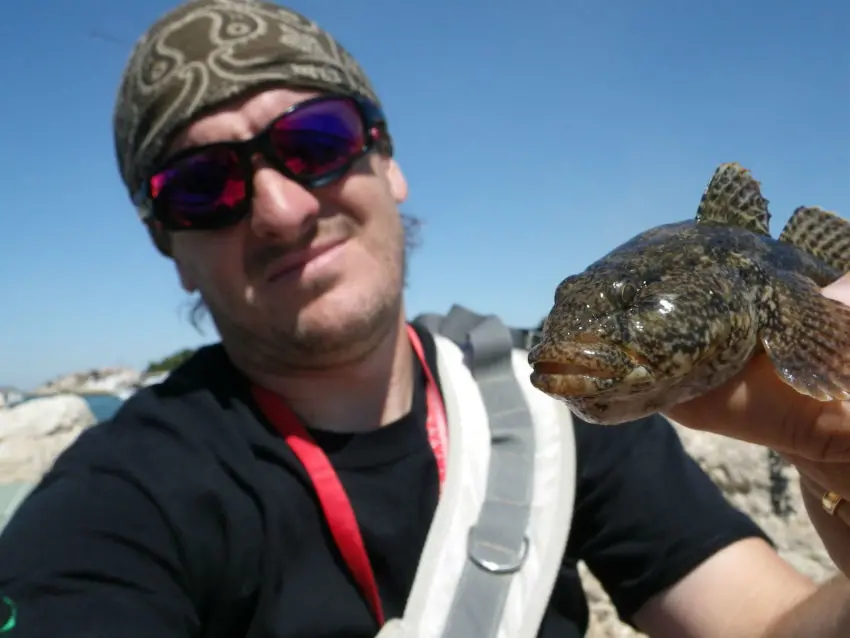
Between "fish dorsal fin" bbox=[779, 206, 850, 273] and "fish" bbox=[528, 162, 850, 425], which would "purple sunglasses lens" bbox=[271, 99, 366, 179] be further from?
"fish dorsal fin" bbox=[779, 206, 850, 273]

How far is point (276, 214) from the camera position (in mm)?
3496

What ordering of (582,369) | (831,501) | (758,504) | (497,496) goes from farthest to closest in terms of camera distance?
(758,504) < (497,496) < (831,501) < (582,369)

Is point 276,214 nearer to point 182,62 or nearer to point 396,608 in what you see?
point 182,62

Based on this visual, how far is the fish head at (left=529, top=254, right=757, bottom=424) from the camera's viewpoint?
1.78m

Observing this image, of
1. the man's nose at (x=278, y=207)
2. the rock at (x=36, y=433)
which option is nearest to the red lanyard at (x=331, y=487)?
the man's nose at (x=278, y=207)

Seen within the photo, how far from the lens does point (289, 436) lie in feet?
10.8

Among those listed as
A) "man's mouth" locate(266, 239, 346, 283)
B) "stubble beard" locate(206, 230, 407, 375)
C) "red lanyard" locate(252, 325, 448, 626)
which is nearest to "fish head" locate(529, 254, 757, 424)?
"red lanyard" locate(252, 325, 448, 626)

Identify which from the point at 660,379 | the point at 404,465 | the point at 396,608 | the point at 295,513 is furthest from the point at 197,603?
the point at 660,379

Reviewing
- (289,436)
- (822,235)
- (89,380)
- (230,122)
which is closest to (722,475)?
(822,235)

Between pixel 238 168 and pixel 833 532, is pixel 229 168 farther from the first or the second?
pixel 833 532

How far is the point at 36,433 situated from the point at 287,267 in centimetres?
547

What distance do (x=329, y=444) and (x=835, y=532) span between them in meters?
2.17

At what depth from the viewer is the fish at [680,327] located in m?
1.81

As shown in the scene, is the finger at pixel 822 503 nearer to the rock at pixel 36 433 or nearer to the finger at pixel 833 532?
the finger at pixel 833 532
